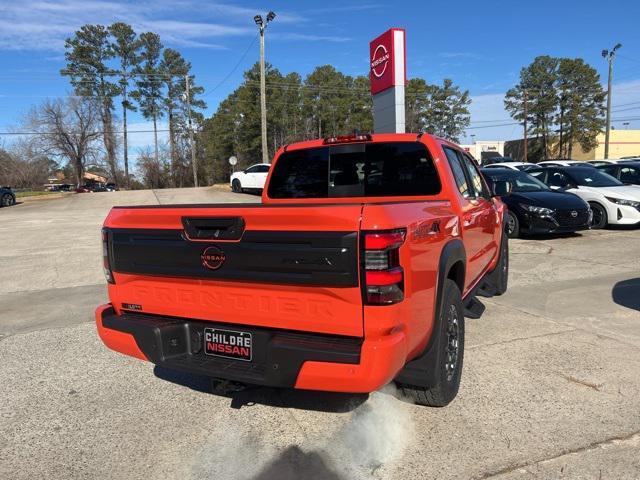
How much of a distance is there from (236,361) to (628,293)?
5869 millimetres

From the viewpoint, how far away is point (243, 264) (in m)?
2.78

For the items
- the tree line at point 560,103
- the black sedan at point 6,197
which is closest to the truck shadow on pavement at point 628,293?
the black sedan at point 6,197

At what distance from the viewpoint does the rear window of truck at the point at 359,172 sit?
4.09 metres

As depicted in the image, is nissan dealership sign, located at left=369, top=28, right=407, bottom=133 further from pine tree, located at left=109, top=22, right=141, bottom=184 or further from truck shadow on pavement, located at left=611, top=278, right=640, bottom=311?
pine tree, located at left=109, top=22, right=141, bottom=184

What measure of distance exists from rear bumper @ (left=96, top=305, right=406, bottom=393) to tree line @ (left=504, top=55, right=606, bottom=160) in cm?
6501

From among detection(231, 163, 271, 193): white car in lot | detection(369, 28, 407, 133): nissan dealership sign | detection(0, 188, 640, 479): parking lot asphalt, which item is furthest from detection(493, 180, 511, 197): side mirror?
detection(231, 163, 271, 193): white car in lot

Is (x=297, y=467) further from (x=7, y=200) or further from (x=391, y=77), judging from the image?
(x=7, y=200)

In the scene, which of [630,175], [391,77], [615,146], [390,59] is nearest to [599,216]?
[630,175]

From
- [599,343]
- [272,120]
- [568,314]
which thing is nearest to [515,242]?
[568,314]

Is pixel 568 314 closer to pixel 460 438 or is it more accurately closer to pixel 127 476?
pixel 460 438

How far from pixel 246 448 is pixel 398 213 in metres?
1.74

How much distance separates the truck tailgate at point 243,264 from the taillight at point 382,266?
60 mm

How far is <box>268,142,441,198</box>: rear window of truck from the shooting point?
409 cm

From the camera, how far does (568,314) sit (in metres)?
5.74
